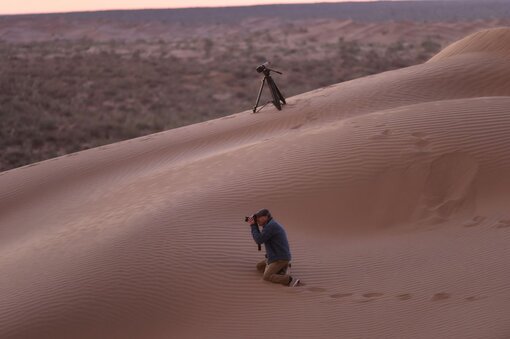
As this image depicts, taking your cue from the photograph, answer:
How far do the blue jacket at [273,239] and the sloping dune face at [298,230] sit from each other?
0.39 metres

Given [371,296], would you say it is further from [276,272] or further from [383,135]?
[383,135]

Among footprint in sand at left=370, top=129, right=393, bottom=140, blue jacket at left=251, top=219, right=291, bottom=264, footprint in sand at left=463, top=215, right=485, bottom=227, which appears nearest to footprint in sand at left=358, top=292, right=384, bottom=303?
blue jacket at left=251, top=219, right=291, bottom=264

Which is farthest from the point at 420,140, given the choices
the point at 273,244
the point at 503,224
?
the point at 273,244

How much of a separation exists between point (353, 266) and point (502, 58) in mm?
11021

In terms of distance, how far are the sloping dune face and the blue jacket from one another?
386 mm

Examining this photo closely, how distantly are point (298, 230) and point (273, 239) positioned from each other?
6.88ft

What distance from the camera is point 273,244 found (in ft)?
28.6

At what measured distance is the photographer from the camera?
338 inches

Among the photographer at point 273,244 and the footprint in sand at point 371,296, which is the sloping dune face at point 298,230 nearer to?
the footprint in sand at point 371,296

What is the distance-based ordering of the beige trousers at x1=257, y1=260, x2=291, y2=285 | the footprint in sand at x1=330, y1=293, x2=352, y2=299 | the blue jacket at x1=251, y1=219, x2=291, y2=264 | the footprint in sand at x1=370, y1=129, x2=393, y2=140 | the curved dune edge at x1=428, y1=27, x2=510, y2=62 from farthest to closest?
1. the curved dune edge at x1=428, y1=27, x2=510, y2=62
2. the footprint in sand at x1=370, y1=129, x2=393, y2=140
3. the beige trousers at x1=257, y1=260, x2=291, y2=285
4. the blue jacket at x1=251, y1=219, x2=291, y2=264
5. the footprint in sand at x1=330, y1=293, x2=352, y2=299

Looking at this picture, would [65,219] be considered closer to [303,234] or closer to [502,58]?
[303,234]

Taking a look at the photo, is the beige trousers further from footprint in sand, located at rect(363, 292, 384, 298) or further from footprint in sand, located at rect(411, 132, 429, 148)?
footprint in sand, located at rect(411, 132, 429, 148)

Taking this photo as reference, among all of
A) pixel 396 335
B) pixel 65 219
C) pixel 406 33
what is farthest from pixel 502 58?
pixel 406 33

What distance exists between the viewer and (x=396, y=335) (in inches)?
281
